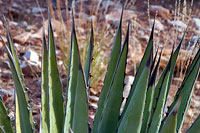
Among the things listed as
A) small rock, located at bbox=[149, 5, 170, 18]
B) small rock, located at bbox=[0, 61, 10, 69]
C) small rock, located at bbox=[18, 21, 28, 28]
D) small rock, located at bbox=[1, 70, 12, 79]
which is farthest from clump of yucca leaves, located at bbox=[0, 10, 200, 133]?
small rock, located at bbox=[149, 5, 170, 18]

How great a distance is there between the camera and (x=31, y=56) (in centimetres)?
307

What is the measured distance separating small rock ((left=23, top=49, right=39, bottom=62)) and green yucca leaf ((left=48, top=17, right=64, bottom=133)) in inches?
75.5

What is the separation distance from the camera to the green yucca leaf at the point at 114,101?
109 centimetres

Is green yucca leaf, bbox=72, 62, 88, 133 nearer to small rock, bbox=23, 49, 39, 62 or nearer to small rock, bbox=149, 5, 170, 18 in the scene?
small rock, bbox=23, 49, 39, 62

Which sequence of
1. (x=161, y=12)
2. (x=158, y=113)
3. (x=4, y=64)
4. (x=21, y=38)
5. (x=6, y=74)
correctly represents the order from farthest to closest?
(x=161, y=12)
(x=21, y=38)
(x=4, y=64)
(x=6, y=74)
(x=158, y=113)

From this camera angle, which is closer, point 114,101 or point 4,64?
point 114,101

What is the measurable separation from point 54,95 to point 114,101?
0.23 meters

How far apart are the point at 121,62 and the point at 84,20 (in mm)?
3007

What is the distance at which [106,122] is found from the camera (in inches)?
44.3

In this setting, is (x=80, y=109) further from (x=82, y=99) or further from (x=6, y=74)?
(x=6, y=74)

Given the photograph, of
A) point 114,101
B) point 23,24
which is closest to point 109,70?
point 114,101

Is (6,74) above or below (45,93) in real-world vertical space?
below

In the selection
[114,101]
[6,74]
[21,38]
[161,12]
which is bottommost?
[6,74]

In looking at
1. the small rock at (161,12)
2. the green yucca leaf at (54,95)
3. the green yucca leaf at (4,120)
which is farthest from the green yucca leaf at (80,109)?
the small rock at (161,12)
